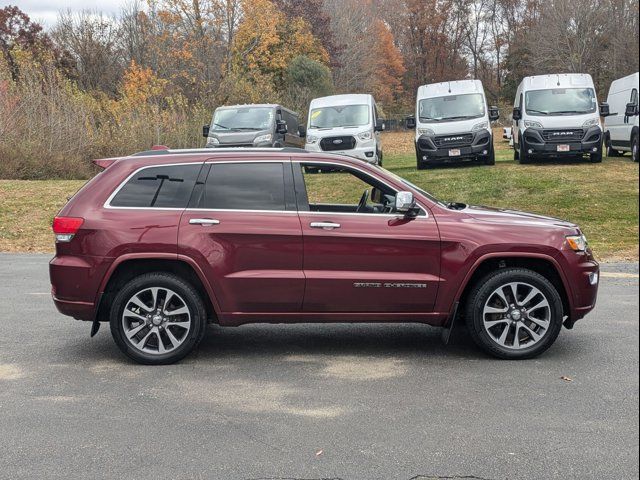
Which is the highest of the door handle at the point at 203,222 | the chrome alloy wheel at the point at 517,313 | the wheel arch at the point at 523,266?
the door handle at the point at 203,222

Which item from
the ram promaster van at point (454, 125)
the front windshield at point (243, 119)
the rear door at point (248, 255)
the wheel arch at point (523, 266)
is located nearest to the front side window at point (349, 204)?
the rear door at point (248, 255)

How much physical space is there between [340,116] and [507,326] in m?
18.4

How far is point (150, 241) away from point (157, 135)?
68.0ft

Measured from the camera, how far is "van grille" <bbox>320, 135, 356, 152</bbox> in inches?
899

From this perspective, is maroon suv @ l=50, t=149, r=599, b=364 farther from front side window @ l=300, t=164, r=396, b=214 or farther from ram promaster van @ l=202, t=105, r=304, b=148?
ram promaster van @ l=202, t=105, r=304, b=148

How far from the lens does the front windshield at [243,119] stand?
2316 cm

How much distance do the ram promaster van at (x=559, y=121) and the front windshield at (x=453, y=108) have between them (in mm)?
1317

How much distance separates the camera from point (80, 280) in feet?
19.4

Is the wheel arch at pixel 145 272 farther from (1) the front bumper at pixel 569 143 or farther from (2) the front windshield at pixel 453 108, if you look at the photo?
(2) the front windshield at pixel 453 108

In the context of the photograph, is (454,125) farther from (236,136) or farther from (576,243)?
(576,243)

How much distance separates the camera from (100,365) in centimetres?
611

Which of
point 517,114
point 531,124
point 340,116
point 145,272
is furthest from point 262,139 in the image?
point 145,272

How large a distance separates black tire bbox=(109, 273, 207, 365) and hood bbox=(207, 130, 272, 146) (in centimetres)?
1697

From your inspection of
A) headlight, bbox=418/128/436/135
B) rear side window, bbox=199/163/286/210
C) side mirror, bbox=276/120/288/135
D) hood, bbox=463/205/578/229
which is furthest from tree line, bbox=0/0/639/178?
side mirror, bbox=276/120/288/135
